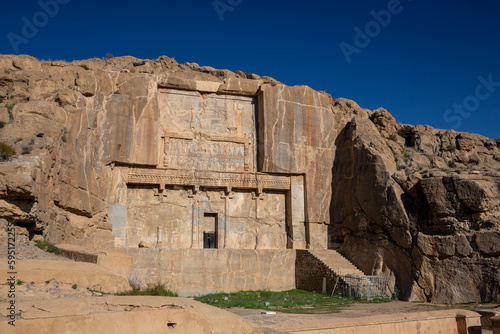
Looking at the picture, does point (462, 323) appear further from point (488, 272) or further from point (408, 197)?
point (408, 197)

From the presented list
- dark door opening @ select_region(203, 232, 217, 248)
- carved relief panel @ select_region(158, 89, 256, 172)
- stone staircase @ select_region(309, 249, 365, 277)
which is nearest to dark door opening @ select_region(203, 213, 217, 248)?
dark door opening @ select_region(203, 232, 217, 248)

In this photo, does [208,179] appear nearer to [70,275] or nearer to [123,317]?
[70,275]

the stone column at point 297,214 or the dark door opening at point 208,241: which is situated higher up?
the stone column at point 297,214

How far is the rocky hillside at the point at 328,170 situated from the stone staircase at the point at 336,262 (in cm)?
67

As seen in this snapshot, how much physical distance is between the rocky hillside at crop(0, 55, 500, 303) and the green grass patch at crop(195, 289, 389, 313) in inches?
134

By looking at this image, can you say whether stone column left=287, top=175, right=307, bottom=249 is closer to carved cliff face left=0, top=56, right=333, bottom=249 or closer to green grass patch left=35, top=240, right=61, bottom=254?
carved cliff face left=0, top=56, right=333, bottom=249

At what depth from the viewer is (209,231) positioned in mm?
24141

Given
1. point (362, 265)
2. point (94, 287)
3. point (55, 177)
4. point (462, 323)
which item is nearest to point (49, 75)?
point (55, 177)

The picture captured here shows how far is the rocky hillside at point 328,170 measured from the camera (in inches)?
700

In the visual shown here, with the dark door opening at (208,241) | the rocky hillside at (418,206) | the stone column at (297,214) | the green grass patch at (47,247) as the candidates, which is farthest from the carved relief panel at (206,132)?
the green grass patch at (47,247)

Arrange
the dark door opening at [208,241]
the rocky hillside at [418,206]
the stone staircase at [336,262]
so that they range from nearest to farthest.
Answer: the rocky hillside at [418,206] < the stone staircase at [336,262] < the dark door opening at [208,241]

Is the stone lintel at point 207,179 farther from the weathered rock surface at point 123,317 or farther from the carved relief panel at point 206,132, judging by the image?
the weathered rock surface at point 123,317

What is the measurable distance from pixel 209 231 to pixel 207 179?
2.56 meters

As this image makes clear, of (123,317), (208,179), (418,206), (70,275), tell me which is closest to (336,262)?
(418,206)
